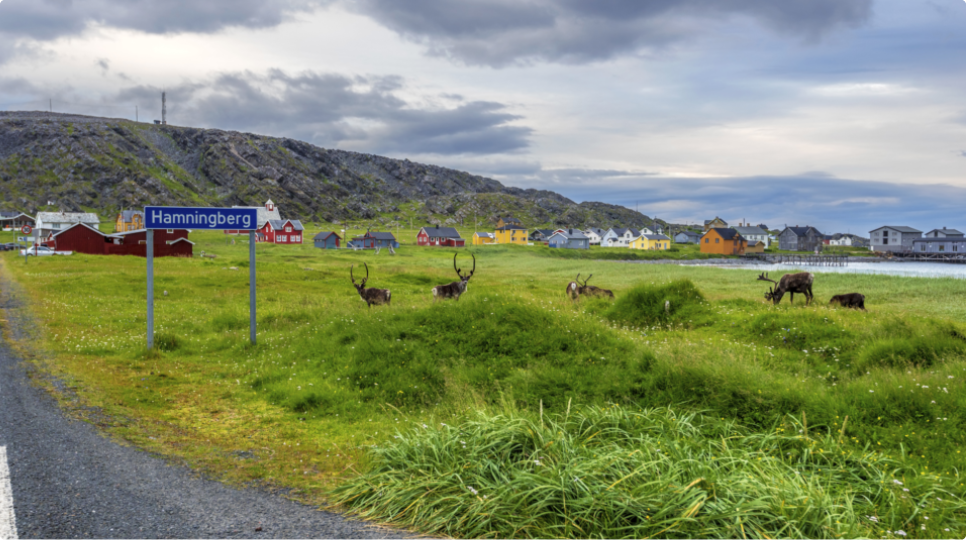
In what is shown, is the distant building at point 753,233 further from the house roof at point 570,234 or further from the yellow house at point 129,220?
the yellow house at point 129,220

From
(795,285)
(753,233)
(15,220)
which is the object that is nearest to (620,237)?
(753,233)

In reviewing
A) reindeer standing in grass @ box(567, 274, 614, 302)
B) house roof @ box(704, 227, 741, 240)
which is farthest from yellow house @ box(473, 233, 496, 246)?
reindeer standing in grass @ box(567, 274, 614, 302)

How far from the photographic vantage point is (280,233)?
5017 inches

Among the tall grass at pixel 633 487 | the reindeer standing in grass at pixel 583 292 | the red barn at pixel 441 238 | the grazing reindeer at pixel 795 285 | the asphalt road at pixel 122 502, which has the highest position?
the red barn at pixel 441 238

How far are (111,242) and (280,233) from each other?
53816mm

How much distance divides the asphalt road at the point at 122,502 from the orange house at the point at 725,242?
451 feet

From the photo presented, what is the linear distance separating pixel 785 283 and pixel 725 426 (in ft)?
62.0

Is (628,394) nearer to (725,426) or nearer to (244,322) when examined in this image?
(725,426)

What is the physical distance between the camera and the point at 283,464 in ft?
26.3

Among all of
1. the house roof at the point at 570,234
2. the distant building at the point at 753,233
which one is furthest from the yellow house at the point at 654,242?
the distant building at the point at 753,233

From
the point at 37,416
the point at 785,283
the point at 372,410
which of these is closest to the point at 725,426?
the point at 372,410

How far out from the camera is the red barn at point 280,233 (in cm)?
12669

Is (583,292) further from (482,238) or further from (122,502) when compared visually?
(482,238)

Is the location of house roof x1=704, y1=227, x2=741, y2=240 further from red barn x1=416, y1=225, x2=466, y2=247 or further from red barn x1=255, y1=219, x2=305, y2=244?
red barn x1=255, y1=219, x2=305, y2=244
